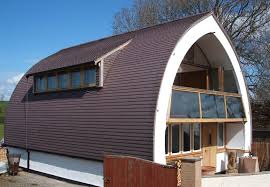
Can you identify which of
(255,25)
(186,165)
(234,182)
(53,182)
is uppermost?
(255,25)

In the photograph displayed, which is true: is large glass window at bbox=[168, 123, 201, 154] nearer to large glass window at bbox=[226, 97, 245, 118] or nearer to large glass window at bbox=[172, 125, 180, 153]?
large glass window at bbox=[172, 125, 180, 153]

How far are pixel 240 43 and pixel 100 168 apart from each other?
930 inches

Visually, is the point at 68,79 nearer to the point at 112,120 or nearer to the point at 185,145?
the point at 112,120

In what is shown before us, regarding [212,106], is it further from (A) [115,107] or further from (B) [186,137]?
(A) [115,107]

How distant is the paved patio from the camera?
15422 millimetres

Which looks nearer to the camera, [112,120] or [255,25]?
[112,120]

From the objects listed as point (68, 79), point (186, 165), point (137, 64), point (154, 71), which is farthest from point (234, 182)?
point (68, 79)

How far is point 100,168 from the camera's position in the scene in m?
14.4

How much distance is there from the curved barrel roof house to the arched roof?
0.04 meters

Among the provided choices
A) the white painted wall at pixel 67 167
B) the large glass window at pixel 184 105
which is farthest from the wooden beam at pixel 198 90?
the white painted wall at pixel 67 167

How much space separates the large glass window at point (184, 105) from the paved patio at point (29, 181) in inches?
190

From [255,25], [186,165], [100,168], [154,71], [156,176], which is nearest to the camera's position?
[186,165]

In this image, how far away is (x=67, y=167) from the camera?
16.0 metres

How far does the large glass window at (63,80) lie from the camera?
16.9 metres
